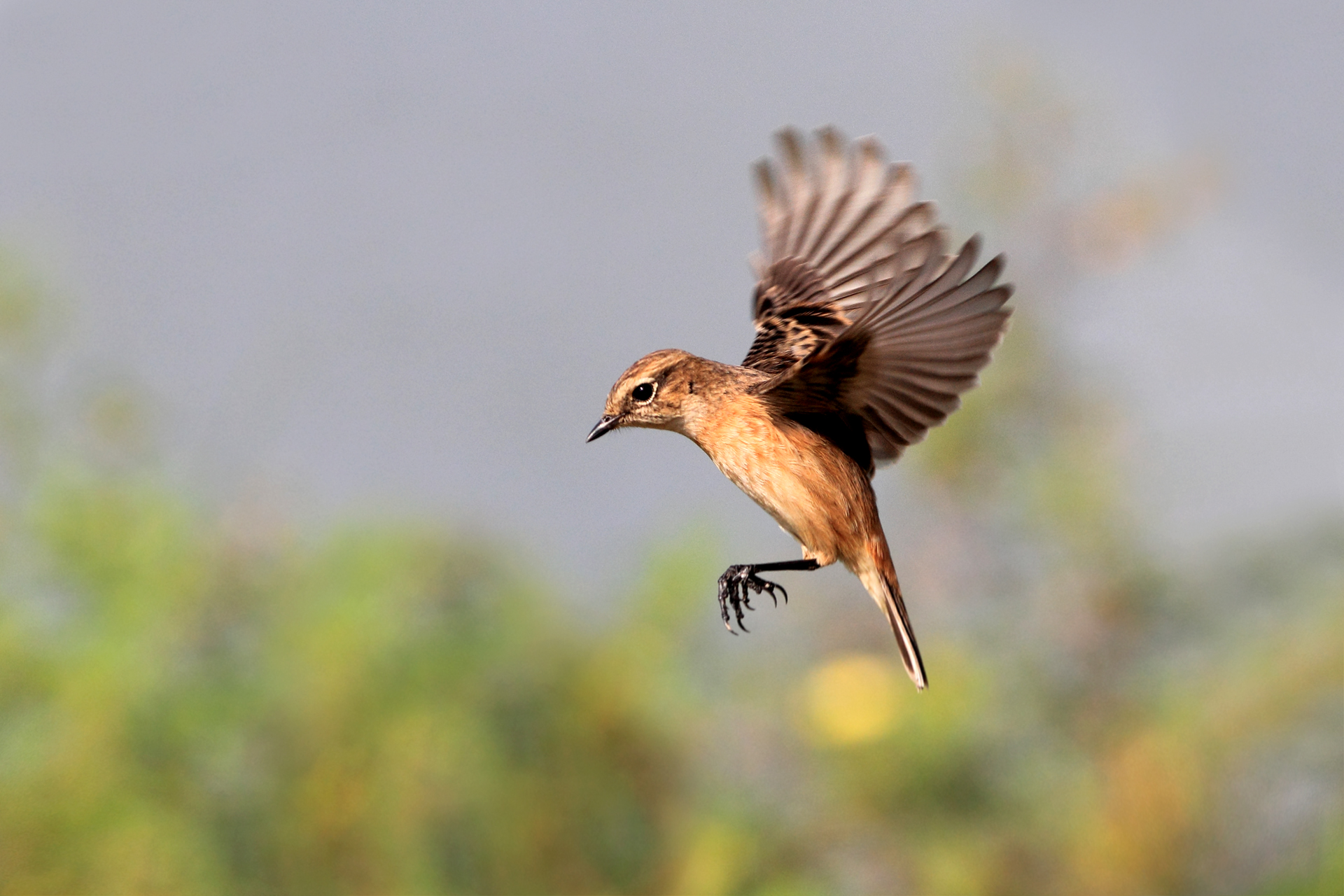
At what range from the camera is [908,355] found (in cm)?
80

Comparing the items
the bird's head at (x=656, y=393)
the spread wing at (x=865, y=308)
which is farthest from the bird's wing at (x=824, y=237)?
the bird's head at (x=656, y=393)

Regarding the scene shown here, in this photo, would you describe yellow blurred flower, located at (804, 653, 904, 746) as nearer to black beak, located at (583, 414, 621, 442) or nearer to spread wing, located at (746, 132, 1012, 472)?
spread wing, located at (746, 132, 1012, 472)

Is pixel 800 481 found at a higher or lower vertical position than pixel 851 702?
lower

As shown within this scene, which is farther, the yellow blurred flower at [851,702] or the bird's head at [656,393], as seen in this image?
the yellow blurred flower at [851,702]

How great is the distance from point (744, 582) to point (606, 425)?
11 cm

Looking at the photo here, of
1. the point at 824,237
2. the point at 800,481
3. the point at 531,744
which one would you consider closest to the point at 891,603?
the point at 800,481

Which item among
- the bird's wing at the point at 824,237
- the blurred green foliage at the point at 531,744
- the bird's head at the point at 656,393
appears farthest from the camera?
the blurred green foliage at the point at 531,744

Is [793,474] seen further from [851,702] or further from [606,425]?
[851,702]

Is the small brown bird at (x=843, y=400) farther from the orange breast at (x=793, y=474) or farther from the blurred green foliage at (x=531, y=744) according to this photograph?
the blurred green foliage at (x=531, y=744)

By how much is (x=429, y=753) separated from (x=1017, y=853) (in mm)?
1370

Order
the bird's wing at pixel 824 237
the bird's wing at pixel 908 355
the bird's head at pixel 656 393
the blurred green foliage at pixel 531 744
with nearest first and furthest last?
the bird's wing at pixel 908 355 < the bird's head at pixel 656 393 < the bird's wing at pixel 824 237 < the blurred green foliage at pixel 531 744

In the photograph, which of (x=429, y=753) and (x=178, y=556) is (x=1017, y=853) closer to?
(x=429, y=753)

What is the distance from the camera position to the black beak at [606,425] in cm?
75

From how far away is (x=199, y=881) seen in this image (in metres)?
2.76
